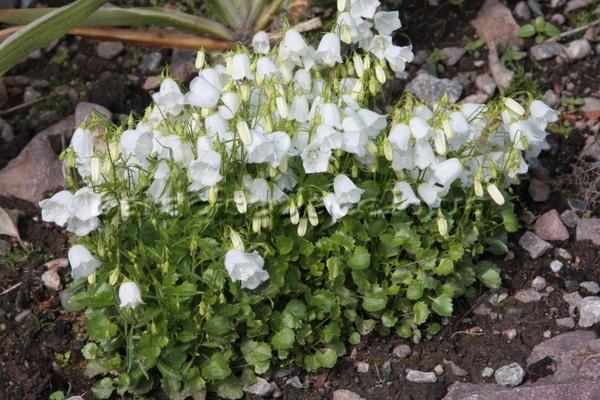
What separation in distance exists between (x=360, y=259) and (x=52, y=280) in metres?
1.47

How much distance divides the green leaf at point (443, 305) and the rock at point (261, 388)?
2.35ft

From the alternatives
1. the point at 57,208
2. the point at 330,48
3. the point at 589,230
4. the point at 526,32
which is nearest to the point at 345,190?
the point at 330,48

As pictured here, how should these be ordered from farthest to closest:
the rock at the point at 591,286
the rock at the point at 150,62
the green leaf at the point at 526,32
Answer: the rock at the point at 150,62 → the green leaf at the point at 526,32 → the rock at the point at 591,286

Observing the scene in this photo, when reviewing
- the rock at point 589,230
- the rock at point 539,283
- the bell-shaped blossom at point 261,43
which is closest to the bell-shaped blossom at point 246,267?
the bell-shaped blossom at point 261,43

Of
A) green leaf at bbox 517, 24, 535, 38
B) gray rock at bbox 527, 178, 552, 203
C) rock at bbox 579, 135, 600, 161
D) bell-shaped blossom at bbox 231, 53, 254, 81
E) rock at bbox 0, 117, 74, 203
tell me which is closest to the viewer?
bell-shaped blossom at bbox 231, 53, 254, 81

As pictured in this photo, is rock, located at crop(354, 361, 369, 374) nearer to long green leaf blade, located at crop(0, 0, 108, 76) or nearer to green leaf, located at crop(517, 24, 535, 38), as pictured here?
long green leaf blade, located at crop(0, 0, 108, 76)

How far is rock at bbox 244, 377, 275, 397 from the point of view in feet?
12.9

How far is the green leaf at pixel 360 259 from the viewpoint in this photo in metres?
3.84

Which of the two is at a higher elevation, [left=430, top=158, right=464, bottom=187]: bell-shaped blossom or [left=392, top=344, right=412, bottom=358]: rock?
[left=430, top=158, right=464, bottom=187]: bell-shaped blossom

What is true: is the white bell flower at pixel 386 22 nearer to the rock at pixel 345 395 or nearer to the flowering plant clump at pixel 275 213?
the flowering plant clump at pixel 275 213

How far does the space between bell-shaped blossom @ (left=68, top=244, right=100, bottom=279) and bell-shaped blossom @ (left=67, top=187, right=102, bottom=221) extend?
125mm

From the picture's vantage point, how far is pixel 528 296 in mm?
4203

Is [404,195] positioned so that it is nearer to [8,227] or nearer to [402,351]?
[402,351]

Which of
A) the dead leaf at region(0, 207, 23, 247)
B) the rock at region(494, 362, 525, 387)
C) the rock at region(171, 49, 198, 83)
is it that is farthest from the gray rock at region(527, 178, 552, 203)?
the dead leaf at region(0, 207, 23, 247)
